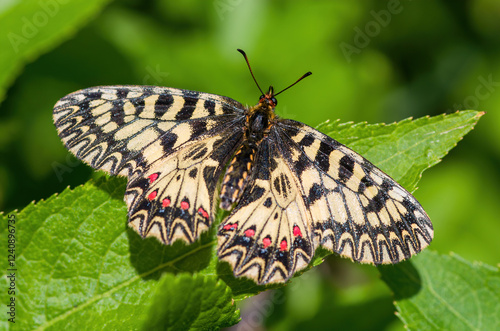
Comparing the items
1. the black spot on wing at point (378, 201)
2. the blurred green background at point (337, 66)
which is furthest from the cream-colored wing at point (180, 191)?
the blurred green background at point (337, 66)

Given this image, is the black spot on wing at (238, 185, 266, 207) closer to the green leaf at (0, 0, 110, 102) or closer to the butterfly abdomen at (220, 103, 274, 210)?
the butterfly abdomen at (220, 103, 274, 210)

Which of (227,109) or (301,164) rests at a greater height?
(227,109)

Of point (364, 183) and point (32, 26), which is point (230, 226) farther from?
point (32, 26)

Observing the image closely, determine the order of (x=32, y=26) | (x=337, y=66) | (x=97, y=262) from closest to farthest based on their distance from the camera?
(x=97, y=262), (x=32, y=26), (x=337, y=66)

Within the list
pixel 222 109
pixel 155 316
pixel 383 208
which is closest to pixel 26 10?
pixel 222 109

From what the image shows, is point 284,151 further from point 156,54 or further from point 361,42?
point 361,42

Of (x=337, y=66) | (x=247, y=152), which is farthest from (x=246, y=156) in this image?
(x=337, y=66)


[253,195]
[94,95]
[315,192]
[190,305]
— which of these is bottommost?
[190,305]
